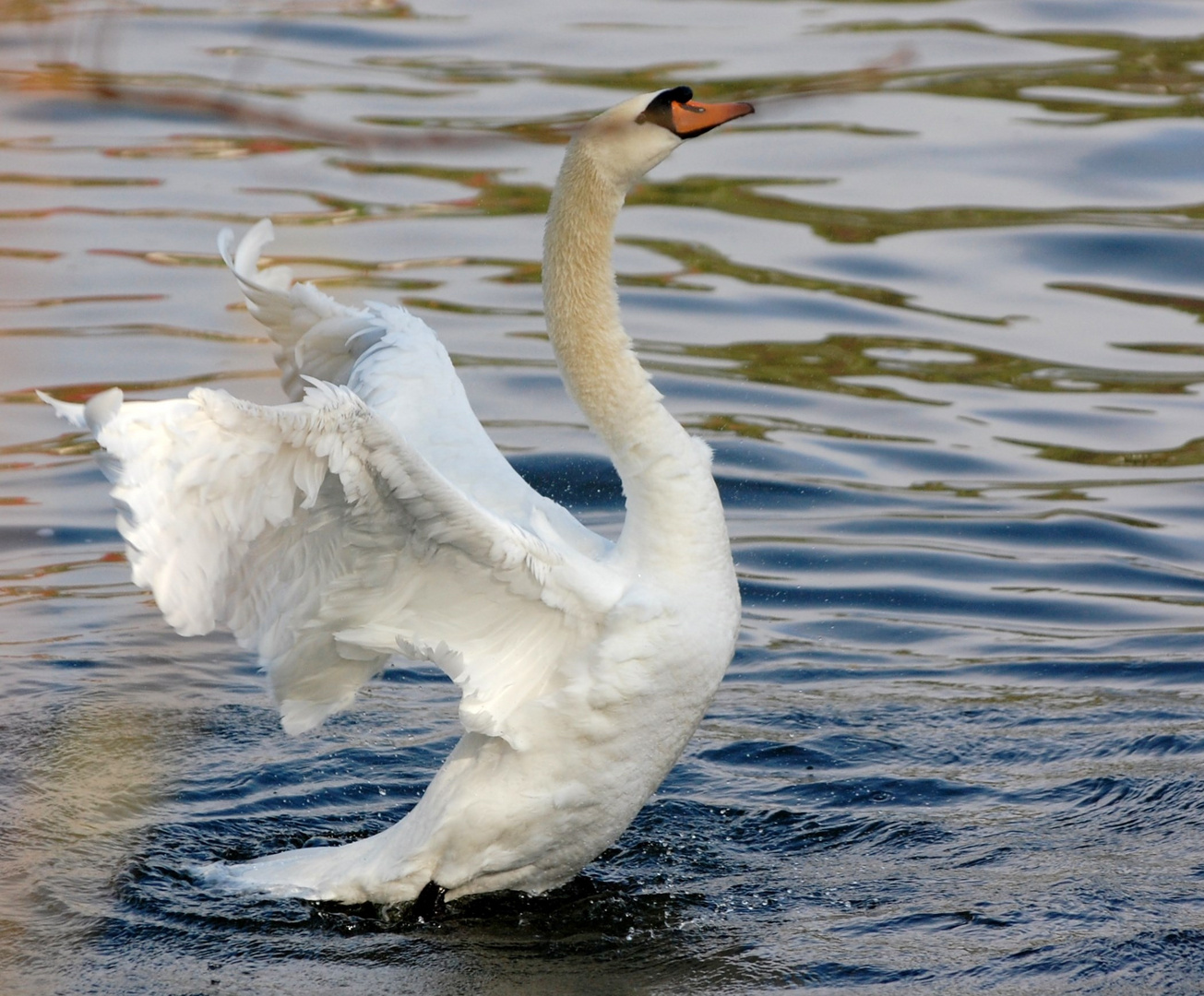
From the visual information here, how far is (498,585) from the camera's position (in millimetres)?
4945

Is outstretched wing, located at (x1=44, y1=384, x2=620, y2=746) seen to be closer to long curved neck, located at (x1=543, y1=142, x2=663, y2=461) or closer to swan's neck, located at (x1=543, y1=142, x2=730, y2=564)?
swan's neck, located at (x1=543, y1=142, x2=730, y2=564)

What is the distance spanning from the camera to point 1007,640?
7.76 metres

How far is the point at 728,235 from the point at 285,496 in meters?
9.00

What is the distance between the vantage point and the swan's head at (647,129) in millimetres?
5090

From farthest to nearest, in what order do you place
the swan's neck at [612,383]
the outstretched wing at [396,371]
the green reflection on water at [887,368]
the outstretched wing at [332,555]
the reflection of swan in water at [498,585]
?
the green reflection on water at [887,368] < the outstretched wing at [396,371] < the swan's neck at [612,383] < the reflection of swan in water at [498,585] < the outstretched wing at [332,555]

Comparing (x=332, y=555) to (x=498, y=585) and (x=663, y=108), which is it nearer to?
(x=498, y=585)

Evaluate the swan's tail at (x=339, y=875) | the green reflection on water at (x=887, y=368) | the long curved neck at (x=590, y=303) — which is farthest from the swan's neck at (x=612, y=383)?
the green reflection on water at (x=887, y=368)

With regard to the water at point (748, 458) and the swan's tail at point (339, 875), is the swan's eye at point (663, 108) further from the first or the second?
the swan's tail at point (339, 875)

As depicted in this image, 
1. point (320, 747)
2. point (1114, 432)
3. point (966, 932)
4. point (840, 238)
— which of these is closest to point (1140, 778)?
point (966, 932)

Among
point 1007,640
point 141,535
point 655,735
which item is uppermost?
point 141,535

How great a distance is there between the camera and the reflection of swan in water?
4.41 m

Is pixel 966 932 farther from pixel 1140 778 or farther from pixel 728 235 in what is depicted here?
pixel 728 235

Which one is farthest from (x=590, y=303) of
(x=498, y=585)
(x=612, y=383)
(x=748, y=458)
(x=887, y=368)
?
(x=887, y=368)

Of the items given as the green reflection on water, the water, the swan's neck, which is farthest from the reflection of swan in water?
the green reflection on water
